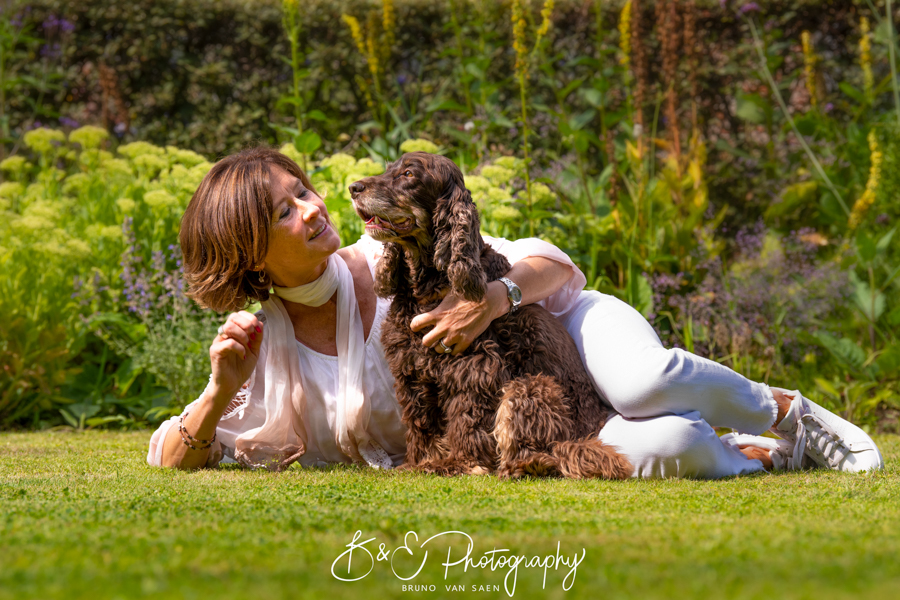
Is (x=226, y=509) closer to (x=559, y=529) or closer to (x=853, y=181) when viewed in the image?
(x=559, y=529)

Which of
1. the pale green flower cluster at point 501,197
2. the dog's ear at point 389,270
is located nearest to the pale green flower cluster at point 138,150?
the pale green flower cluster at point 501,197

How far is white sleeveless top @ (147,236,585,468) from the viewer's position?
3037 mm

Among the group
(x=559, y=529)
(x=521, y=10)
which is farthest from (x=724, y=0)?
(x=559, y=529)

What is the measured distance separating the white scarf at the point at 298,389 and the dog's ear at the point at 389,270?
28 cm

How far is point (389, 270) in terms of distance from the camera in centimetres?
279

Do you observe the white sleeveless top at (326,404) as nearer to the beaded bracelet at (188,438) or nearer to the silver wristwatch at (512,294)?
the beaded bracelet at (188,438)

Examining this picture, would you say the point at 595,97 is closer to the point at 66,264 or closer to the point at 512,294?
the point at 512,294

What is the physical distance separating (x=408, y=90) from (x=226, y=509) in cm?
535

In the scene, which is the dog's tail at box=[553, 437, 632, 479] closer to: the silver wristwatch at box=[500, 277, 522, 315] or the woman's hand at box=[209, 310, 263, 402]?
the silver wristwatch at box=[500, 277, 522, 315]

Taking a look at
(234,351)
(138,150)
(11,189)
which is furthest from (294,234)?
(11,189)

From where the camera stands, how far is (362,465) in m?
3.06

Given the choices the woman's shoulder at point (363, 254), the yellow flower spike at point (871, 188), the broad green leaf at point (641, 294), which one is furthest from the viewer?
the yellow flower spike at point (871, 188)

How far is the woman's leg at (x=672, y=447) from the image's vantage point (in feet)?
8.50

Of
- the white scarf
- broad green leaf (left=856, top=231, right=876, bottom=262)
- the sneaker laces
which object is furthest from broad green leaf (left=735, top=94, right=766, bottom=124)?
the white scarf
